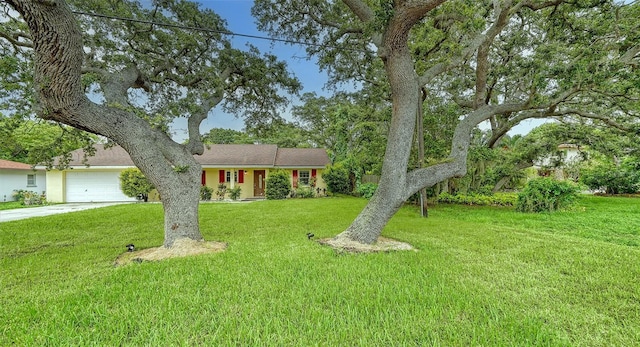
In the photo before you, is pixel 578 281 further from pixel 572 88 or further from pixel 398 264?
pixel 572 88

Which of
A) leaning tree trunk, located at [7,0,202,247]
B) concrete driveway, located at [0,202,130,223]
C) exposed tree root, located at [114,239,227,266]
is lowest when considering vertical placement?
concrete driveway, located at [0,202,130,223]

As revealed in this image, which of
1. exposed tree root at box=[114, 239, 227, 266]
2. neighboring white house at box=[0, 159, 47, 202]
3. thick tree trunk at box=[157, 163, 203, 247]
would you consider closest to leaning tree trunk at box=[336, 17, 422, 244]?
exposed tree root at box=[114, 239, 227, 266]

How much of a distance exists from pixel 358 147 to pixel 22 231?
14338 mm

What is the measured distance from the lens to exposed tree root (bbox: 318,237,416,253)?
15.8 ft

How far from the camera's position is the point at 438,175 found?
17.5 ft

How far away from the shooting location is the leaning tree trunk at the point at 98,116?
3.31 metres

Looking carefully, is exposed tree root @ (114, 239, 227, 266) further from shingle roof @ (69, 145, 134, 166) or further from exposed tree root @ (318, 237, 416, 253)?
shingle roof @ (69, 145, 134, 166)

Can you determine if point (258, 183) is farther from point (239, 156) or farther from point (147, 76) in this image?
point (147, 76)

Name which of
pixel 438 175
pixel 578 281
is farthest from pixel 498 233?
pixel 578 281

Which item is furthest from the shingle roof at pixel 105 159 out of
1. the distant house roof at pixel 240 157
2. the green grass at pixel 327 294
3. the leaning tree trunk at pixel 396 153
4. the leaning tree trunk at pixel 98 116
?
the leaning tree trunk at pixel 396 153

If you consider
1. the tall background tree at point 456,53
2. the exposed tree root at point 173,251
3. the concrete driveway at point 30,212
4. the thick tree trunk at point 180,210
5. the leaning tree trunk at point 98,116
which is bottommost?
the concrete driveway at point 30,212

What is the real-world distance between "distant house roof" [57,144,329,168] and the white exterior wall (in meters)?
3.57

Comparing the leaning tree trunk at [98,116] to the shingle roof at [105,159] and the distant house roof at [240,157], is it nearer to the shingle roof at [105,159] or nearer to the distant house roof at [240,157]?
the distant house roof at [240,157]

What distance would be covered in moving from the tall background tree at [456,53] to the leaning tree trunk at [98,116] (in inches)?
120
